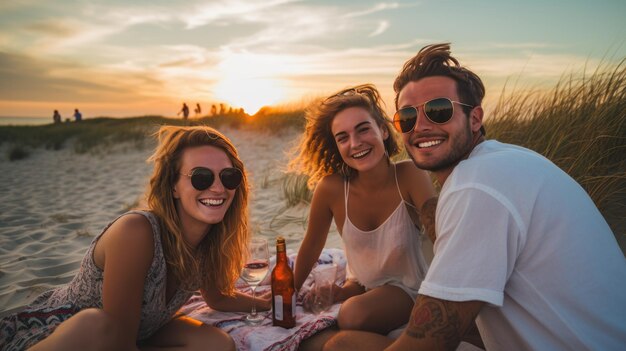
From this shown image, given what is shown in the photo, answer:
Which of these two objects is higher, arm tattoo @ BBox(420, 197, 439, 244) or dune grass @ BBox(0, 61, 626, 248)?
dune grass @ BBox(0, 61, 626, 248)

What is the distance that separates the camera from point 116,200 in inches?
340

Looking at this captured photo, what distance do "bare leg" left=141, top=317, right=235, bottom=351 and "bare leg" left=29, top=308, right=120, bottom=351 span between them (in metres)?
0.64

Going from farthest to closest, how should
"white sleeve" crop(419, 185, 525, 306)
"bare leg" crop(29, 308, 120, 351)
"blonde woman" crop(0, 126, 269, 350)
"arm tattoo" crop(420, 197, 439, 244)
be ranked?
"arm tattoo" crop(420, 197, 439, 244), "blonde woman" crop(0, 126, 269, 350), "bare leg" crop(29, 308, 120, 351), "white sleeve" crop(419, 185, 525, 306)

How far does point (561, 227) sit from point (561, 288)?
244 millimetres

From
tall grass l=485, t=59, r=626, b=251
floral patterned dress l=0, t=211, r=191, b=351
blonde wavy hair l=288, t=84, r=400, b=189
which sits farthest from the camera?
tall grass l=485, t=59, r=626, b=251

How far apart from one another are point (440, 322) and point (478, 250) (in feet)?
1.07

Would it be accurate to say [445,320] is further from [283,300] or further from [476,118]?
[283,300]

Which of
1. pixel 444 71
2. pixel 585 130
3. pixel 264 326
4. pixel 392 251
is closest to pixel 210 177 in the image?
pixel 264 326

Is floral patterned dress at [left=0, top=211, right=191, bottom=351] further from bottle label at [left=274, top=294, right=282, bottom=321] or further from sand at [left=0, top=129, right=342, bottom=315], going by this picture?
sand at [left=0, top=129, right=342, bottom=315]

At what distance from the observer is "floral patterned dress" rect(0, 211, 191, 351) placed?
2273mm

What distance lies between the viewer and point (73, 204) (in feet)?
27.3

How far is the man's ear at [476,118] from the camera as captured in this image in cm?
233

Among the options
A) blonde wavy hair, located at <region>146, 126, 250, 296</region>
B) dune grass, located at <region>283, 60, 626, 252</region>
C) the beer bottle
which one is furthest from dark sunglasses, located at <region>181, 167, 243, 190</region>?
dune grass, located at <region>283, 60, 626, 252</region>

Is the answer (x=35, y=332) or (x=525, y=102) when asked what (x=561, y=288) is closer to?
(x=35, y=332)
